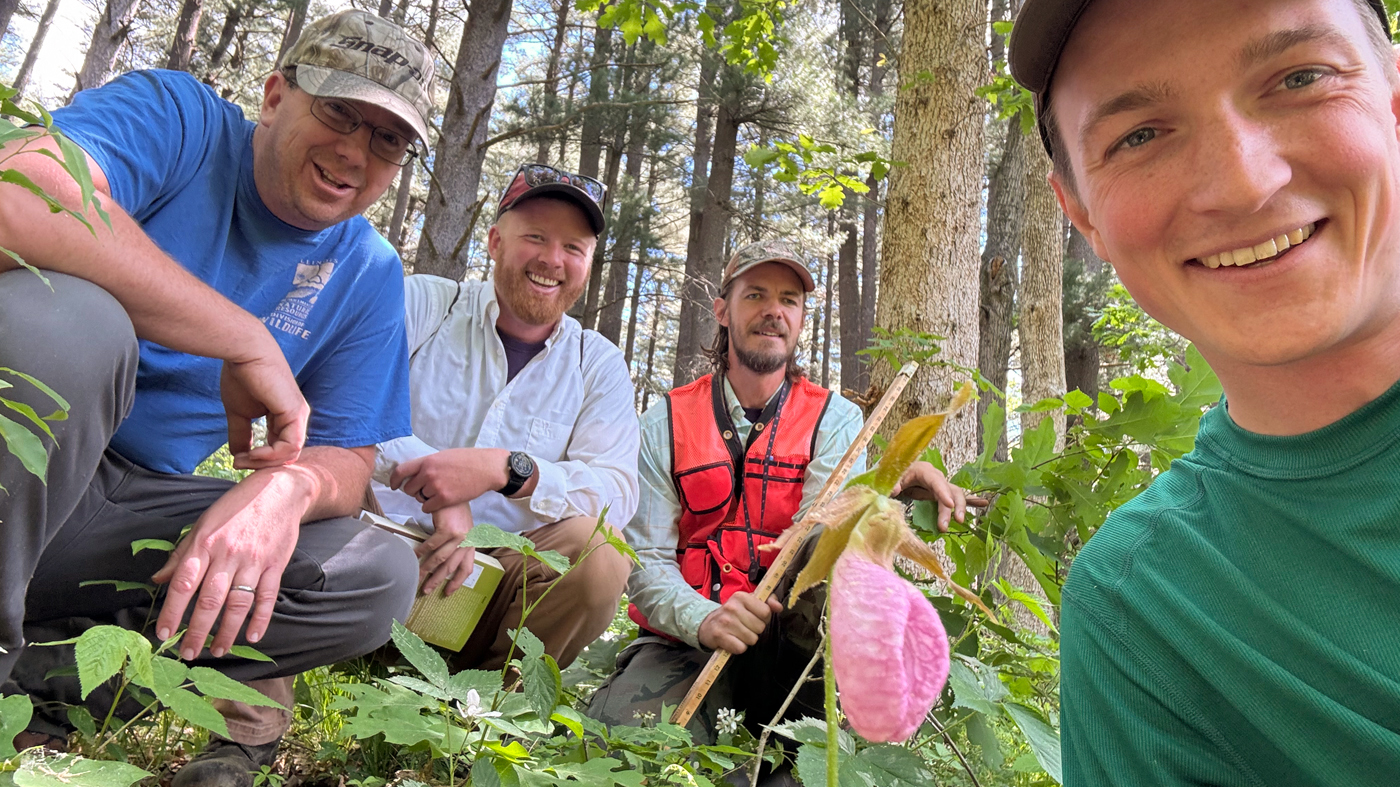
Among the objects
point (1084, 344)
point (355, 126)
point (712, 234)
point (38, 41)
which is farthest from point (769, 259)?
point (38, 41)

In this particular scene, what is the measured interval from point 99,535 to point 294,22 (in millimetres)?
14168

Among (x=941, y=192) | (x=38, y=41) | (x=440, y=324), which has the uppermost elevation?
(x=38, y=41)

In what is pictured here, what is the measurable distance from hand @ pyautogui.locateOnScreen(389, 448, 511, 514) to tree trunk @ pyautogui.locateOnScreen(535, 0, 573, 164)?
643 centimetres

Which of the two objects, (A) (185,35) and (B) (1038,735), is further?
(A) (185,35)

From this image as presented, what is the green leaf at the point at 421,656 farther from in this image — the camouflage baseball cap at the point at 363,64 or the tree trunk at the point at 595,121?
the tree trunk at the point at 595,121

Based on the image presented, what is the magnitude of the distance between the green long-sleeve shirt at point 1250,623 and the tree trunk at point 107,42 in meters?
13.3

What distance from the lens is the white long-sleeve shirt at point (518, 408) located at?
2795 millimetres

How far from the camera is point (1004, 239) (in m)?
9.71

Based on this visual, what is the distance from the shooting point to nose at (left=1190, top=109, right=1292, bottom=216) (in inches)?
38.0

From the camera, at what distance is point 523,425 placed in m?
3.04

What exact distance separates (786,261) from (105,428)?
9.26 feet

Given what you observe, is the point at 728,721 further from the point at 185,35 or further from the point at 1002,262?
the point at 185,35

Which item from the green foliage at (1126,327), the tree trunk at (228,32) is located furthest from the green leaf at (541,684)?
the tree trunk at (228,32)

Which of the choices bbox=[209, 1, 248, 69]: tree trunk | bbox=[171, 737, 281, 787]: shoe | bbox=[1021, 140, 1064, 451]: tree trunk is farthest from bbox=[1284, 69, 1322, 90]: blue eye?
bbox=[209, 1, 248, 69]: tree trunk
